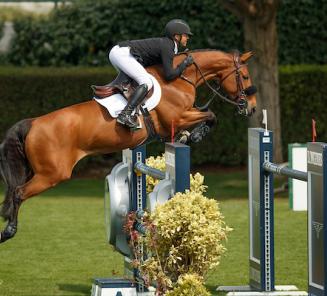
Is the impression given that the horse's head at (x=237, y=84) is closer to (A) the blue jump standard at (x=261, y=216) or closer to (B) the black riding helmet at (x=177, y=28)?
(B) the black riding helmet at (x=177, y=28)

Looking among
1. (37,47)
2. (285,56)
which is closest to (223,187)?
(285,56)

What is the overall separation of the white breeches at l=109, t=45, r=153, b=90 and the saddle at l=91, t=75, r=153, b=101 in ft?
0.30

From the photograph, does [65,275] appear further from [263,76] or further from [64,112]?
[263,76]

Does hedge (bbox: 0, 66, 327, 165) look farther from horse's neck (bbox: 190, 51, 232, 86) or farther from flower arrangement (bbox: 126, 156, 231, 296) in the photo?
flower arrangement (bbox: 126, 156, 231, 296)

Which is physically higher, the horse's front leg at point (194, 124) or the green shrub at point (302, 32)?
the green shrub at point (302, 32)

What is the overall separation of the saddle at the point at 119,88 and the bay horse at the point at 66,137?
122 millimetres

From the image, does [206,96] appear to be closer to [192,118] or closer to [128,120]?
[192,118]

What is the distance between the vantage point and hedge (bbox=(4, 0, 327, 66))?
65.1 feet

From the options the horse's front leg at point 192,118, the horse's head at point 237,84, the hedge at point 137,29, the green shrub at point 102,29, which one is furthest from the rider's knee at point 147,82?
the green shrub at point 102,29

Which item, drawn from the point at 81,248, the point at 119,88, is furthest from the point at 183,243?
the point at 81,248

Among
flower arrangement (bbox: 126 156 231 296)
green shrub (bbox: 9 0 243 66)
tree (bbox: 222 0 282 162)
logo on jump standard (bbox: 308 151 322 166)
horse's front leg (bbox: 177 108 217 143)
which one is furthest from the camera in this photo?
green shrub (bbox: 9 0 243 66)

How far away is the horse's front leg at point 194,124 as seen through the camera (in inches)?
384

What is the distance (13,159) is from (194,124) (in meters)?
1.60

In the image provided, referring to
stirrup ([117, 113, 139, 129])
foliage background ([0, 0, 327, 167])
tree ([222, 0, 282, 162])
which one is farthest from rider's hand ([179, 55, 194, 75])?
foliage background ([0, 0, 327, 167])
